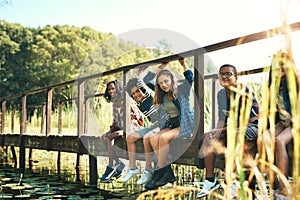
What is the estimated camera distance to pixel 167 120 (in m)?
3.92

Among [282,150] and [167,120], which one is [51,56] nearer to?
[167,120]

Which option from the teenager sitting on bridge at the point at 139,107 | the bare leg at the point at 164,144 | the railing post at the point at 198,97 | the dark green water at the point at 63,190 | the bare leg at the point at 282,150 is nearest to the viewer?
the bare leg at the point at 282,150

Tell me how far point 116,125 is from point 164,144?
138 cm

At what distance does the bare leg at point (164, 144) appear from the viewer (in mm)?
3730

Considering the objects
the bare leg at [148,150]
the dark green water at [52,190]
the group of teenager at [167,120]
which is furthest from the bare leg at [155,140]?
the dark green water at [52,190]

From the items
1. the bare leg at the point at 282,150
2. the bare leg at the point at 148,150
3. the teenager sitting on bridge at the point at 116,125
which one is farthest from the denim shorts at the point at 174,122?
the bare leg at the point at 282,150

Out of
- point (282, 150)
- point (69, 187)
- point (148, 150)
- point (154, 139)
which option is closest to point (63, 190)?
point (69, 187)

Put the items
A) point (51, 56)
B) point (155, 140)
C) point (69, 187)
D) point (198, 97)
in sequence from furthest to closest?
point (51, 56) → point (69, 187) → point (155, 140) → point (198, 97)

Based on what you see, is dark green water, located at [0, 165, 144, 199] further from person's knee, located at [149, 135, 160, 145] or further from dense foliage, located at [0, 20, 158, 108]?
dense foliage, located at [0, 20, 158, 108]

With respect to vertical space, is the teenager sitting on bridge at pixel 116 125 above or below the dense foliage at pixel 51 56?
below

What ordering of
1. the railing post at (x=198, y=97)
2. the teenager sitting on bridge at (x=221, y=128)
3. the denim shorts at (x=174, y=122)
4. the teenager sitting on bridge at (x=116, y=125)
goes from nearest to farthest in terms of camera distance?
the teenager sitting on bridge at (x=221, y=128), the railing post at (x=198, y=97), the denim shorts at (x=174, y=122), the teenager sitting on bridge at (x=116, y=125)

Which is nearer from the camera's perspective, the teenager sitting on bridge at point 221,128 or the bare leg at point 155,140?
the teenager sitting on bridge at point 221,128

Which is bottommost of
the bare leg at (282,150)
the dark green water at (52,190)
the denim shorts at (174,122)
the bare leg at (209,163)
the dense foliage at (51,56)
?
the dark green water at (52,190)

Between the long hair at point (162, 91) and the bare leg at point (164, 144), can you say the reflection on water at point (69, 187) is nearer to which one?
the bare leg at point (164, 144)
